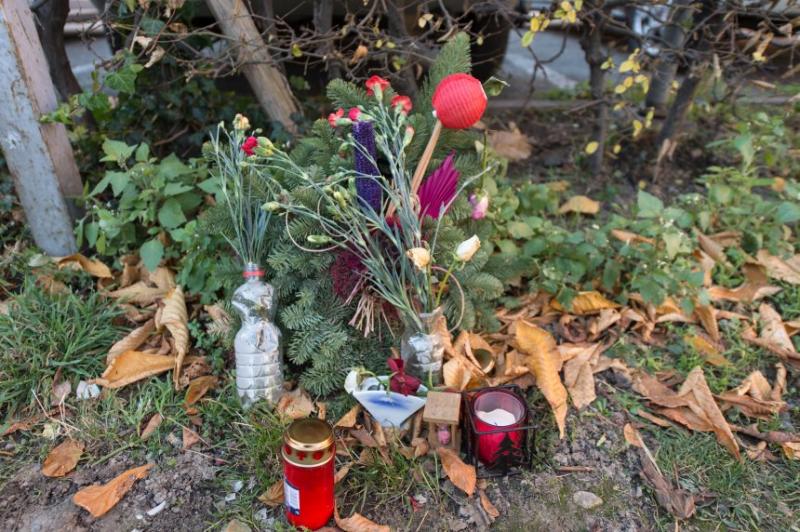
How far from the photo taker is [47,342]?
2.12m

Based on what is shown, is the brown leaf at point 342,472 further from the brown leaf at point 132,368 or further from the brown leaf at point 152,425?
the brown leaf at point 132,368

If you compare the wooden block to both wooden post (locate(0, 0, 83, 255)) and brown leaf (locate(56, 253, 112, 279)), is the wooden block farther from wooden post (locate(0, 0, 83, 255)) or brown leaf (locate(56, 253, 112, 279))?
wooden post (locate(0, 0, 83, 255))

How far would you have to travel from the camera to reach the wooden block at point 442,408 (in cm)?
163

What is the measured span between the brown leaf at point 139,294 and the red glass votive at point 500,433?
1.35 m

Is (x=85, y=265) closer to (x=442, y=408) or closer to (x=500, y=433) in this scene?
(x=442, y=408)

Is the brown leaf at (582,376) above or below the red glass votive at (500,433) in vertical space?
below

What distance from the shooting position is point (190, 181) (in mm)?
2527

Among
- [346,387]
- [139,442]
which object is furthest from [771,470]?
[139,442]

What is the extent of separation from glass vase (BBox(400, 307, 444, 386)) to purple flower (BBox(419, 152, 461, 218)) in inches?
12.3

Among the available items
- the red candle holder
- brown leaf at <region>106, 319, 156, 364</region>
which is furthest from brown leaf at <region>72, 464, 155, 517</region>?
the red candle holder

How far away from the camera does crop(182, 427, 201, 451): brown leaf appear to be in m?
1.85

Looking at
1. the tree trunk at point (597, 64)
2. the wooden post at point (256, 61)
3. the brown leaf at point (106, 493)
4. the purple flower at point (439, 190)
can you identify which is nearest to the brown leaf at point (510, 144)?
the tree trunk at point (597, 64)

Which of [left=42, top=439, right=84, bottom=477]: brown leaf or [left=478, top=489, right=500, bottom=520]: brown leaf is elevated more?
[left=42, top=439, right=84, bottom=477]: brown leaf

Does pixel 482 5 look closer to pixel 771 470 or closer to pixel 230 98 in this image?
pixel 230 98
